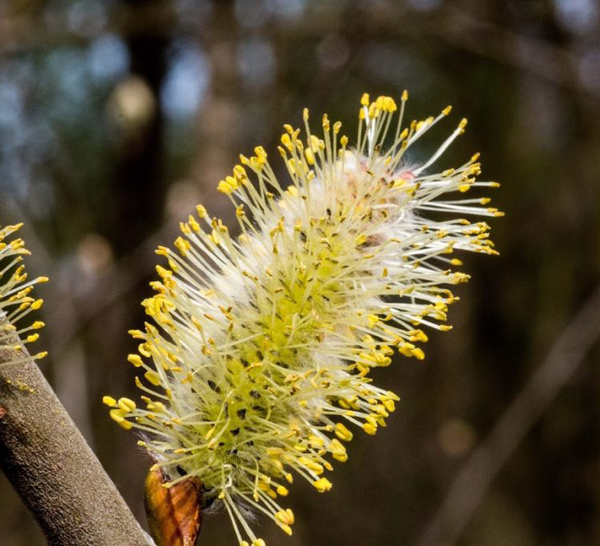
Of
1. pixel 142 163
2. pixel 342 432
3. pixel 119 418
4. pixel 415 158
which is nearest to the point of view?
pixel 119 418

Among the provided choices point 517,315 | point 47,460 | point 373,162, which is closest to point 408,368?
point 517,315

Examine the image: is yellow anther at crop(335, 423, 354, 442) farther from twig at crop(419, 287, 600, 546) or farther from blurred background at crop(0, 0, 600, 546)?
twig at crop(419, 287, 600, 546)

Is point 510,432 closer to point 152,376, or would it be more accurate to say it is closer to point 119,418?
point 152,376

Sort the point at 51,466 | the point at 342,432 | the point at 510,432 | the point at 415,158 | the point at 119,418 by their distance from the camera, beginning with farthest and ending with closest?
the point at 510,432, the point at 415,158, the point at 342,432, the point at 119,418, the point at 51,466

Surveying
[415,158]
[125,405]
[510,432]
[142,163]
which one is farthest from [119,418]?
[142,163]

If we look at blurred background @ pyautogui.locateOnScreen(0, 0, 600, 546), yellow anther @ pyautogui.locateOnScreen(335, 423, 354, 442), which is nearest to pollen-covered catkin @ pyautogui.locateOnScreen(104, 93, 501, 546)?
yellow anther @ pyautogui.locateOnScreen(335, 423, 354, 442)
